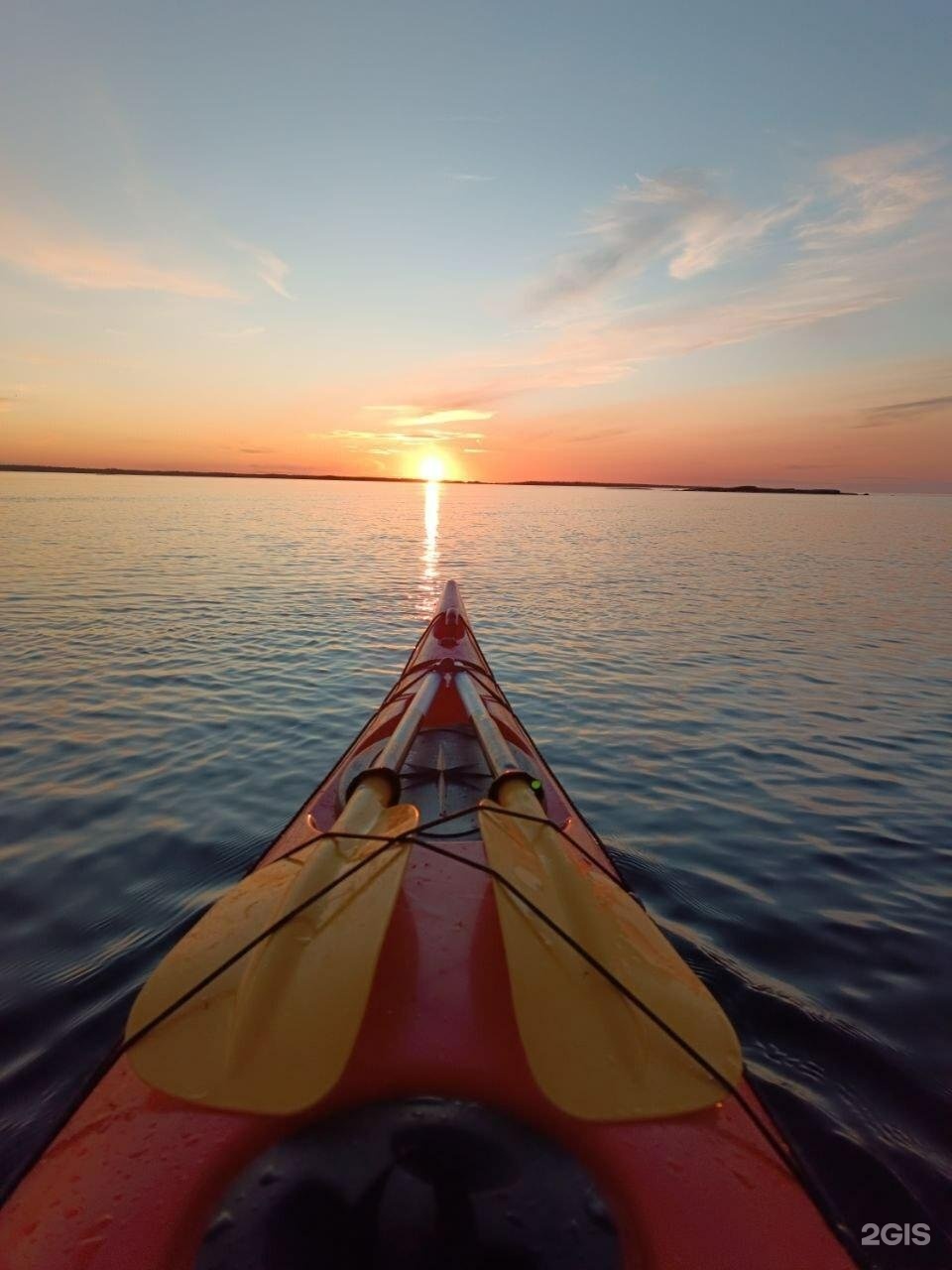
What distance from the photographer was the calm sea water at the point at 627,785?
3500 millimetres

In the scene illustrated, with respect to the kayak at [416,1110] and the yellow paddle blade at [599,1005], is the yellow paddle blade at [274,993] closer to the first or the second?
the kayak at [416,1110]

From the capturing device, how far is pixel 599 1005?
2420 mm

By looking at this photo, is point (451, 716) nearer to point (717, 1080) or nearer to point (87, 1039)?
point (87, 1039)

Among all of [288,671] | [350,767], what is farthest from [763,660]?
[350,767]

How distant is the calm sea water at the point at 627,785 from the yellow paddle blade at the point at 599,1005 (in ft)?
4.09

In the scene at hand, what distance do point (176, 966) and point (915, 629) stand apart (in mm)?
16480

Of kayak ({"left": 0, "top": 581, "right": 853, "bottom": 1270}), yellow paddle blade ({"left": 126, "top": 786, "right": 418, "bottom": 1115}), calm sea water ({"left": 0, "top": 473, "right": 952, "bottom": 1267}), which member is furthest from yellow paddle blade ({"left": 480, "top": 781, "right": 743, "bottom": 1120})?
calm sea water ({"left": 0, "top": 473, "right": 952, "bottom": 1267})

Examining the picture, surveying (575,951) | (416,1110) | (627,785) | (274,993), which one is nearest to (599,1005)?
(575,951)

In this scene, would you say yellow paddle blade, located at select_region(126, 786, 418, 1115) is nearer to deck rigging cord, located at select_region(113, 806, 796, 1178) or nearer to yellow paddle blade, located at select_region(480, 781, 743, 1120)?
deck rigging cord, located at select_region(113, 806, 796, 1178)

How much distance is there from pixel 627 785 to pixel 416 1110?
5334 millimetres

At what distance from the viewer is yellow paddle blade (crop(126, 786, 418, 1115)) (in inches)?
83.1

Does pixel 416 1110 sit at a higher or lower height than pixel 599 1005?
lower

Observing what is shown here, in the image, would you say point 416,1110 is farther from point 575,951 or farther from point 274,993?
point 575,951

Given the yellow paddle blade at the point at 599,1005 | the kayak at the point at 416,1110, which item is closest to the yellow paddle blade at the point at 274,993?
the kayak at the point at 416,1110
